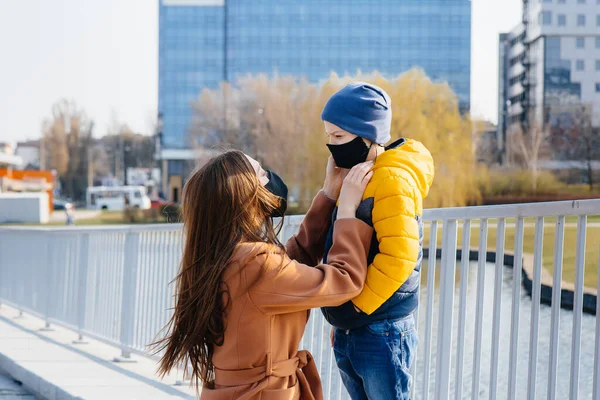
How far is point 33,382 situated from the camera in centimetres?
522

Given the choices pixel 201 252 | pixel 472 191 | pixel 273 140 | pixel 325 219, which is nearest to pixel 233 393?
pixel 201 252

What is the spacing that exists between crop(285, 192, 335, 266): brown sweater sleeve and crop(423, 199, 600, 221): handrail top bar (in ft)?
1.57

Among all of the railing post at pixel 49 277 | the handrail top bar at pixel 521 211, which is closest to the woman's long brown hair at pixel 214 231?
the handrail top bar at pixel 521 211

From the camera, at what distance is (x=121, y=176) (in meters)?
95.6

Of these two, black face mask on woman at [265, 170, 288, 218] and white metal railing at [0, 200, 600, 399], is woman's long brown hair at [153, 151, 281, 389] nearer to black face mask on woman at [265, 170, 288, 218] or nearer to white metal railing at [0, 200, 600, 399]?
black face mask on woman at [265, 170, 288, 218]

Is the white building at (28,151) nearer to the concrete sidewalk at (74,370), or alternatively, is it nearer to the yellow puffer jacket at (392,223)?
the concrete sidewalk at (74,370)

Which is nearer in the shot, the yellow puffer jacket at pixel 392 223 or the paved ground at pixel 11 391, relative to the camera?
the yellow puffer jacket at pixel 392 223

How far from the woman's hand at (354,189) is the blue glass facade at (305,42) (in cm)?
8450

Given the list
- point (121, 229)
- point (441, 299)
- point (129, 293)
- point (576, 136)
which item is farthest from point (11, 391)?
point (576, 136)

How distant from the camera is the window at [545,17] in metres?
74.6

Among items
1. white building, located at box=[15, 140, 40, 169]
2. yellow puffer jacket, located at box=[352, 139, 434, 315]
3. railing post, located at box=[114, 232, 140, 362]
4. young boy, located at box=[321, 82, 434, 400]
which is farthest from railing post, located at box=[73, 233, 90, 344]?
white building, located at box=[15, 140, 40, 169]

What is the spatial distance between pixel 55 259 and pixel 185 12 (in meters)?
86.1

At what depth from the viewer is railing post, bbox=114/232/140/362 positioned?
5.66 meters

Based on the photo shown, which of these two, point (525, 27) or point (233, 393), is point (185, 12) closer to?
point (525, 27)
